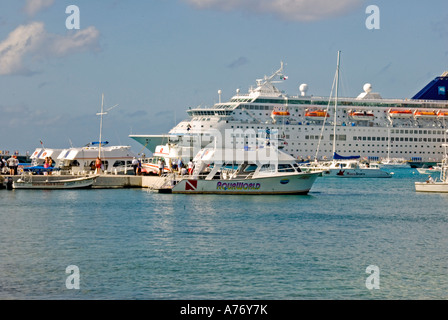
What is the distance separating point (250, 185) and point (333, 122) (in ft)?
196

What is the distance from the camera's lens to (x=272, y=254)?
62.3ft

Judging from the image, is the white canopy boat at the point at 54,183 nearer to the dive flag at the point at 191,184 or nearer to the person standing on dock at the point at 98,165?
the person standing on dock at the point at 98,165

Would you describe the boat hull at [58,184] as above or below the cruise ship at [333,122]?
below

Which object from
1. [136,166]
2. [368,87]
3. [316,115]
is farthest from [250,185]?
[368,87]

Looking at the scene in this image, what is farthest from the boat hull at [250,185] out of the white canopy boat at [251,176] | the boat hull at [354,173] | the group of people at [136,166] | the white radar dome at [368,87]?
the white radar dome at [368,87]

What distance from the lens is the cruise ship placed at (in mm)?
89312

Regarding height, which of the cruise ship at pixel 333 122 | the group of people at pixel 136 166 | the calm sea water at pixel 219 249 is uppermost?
the cruise ship at pixel 333 122

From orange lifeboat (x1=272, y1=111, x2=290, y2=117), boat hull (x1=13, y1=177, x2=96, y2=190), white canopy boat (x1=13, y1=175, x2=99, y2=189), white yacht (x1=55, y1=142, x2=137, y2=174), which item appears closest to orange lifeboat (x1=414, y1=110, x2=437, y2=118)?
orange lifeboat (x1=272, y1=111, x2=290, y2=117)

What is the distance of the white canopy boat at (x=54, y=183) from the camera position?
3962cm

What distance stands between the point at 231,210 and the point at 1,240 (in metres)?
11.4

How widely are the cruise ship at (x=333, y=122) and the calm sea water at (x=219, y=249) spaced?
54.0 meters

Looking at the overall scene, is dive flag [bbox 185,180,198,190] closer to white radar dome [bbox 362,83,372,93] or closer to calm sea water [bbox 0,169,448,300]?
calm sea water [bbox 0,169,448,300]

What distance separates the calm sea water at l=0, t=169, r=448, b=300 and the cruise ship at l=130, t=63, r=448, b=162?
177ft

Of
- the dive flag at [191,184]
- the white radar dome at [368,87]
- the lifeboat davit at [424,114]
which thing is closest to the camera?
the dive flag at [191,184]
